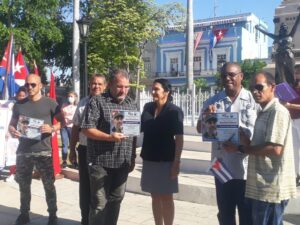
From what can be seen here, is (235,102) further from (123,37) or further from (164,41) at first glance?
(164,41)

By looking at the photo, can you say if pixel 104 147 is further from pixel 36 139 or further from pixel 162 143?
pixel 36 139

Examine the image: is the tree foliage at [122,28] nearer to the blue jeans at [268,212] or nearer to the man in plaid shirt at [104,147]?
the man in plaid shirt at [104,147]

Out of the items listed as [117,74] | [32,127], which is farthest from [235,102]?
[32,127]

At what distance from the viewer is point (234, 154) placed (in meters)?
3.59

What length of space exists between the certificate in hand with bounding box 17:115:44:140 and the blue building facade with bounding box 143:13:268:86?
131 feet

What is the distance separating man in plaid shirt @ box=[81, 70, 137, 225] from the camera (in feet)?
12.9

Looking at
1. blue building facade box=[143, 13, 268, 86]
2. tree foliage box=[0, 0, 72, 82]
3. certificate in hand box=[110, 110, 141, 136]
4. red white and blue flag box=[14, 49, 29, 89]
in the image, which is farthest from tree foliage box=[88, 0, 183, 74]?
blue building facade box=[143, 13, 268, 86]

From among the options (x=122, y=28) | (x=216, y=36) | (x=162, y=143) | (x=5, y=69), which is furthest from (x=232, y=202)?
(x=216, y=36)

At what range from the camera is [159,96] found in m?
4.21

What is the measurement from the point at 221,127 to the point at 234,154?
0.34m

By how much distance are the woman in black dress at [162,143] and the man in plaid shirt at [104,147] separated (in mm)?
244

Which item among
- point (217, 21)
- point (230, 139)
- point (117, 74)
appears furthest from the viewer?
point (217, 21)

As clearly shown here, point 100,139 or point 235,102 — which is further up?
point 235,102

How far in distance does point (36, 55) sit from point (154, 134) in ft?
62.0
